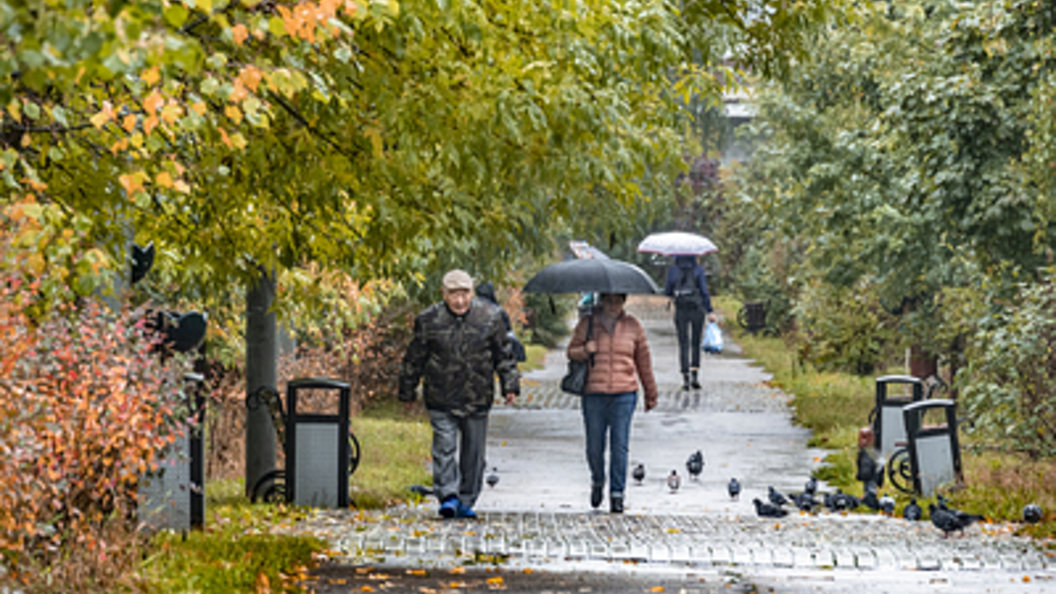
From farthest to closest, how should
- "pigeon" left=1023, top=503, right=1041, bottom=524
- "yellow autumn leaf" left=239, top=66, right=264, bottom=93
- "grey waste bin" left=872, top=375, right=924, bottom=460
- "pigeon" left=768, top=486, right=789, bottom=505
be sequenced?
"grey waste bin" left=872, top=375, right=924, bottom=460 < "pigeon" left=768, top=486, right=789, bottom=505 < "pigeon" left=1023, top=503, right=1041, bottom=524 < "yellow autumn leaf" left=239, top=66, right=264, bottom=93

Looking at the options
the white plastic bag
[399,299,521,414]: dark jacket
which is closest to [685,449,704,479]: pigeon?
[399,299,521,414]: dark jacket

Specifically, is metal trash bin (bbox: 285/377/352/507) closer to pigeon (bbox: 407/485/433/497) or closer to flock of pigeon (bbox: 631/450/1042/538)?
pigeon (bbox: 407/485/433/497)

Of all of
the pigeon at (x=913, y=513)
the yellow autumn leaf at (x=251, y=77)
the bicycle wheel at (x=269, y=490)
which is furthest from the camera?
the bicycle wheel at (x=269, y=490)

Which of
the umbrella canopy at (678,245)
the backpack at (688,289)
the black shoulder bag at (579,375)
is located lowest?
the black shoulder bag at (579,375)

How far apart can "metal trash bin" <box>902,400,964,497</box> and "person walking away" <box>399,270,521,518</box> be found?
3.29m

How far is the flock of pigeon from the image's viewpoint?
26.8 feet

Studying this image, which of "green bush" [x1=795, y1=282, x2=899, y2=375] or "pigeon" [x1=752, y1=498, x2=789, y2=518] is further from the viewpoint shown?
"green bush" [x1=795, y1=282, x2=899, y2=375]

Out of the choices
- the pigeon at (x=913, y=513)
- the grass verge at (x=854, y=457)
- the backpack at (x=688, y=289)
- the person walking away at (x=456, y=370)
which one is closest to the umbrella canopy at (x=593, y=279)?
the person walking away at (x=456, y=370)

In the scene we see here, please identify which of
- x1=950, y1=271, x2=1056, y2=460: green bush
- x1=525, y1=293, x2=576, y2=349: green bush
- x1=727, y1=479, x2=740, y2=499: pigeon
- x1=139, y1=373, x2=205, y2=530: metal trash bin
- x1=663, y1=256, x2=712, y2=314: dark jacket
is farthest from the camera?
x1=525, y1=293, x2=576, y2=349: green bush

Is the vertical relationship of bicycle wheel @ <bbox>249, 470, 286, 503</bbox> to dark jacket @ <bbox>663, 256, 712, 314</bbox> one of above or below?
below

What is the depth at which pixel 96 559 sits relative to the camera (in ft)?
19.1

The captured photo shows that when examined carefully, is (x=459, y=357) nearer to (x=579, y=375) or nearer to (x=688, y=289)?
(x=579, y=375)

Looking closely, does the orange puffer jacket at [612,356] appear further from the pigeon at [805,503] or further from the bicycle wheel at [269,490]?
the bicycle wheel at [269,490]

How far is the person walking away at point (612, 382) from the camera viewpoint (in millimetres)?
9625
